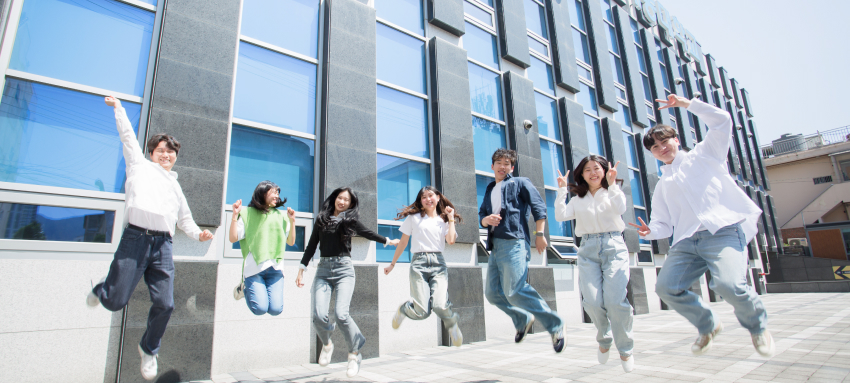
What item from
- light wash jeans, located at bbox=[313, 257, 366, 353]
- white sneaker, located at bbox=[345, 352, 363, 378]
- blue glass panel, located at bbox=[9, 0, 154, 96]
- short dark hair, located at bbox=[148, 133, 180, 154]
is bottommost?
white sneaker, located at bbox=[345, 352, 363, 378]

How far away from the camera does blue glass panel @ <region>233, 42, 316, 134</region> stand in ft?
23.3

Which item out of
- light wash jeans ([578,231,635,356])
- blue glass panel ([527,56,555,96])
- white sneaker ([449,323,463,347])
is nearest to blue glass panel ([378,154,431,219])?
white sneaker ([449,323,463,347])

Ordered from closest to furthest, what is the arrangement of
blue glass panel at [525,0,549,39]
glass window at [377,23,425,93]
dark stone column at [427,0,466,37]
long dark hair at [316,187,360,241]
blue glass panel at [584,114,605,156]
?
long dark hair at [316,187,360,241] < glass window at [377,23,425,93] < dark stone column at [427,0,466,37] < blue glass panel at [525,0,549,39] < blue glass panel at [584,114,605,156]

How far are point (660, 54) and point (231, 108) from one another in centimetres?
2245

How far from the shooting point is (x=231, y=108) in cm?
683

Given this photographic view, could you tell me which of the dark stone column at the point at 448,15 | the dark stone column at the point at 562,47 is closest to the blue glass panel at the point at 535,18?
the dark stone column at the point at 562,47

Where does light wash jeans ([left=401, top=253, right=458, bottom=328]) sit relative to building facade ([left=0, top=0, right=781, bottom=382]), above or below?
below

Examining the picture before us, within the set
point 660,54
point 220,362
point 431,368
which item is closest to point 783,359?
point 431,368

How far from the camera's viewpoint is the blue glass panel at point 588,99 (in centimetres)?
1509

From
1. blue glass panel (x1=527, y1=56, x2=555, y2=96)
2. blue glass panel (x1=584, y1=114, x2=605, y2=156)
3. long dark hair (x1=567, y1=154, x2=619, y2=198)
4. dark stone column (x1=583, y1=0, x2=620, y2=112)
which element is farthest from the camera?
dark stone column (x1=583, y1=0, x2=620, y2=112)

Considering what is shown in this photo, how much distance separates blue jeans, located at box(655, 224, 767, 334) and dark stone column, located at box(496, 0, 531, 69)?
9.37m

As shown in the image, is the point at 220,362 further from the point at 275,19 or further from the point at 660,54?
the point at 660,54

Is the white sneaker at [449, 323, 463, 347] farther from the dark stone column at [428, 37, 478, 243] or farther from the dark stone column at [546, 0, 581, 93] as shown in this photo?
the dark stone column at [546, 0, 581, 93]

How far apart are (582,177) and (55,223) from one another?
20.2 feet
